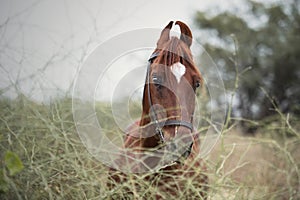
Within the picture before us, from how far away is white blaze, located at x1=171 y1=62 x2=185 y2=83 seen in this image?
229cm

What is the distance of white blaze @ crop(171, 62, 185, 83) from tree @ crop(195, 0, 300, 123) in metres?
9.95

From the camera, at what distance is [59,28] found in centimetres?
268

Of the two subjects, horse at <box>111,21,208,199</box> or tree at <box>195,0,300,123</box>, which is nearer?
horse at <box>111,21,208,199</box>

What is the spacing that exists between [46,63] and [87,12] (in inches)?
17.8

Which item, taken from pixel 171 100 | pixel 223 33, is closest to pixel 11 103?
pixel 171 100

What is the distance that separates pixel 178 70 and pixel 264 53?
11.6 m

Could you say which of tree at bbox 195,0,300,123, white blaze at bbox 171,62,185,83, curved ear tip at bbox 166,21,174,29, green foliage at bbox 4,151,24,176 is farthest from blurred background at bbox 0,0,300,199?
tree at bbox 195,0,300,123

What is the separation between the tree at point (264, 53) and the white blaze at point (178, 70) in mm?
9947

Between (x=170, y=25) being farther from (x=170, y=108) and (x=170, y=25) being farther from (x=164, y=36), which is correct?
(x=170, y=108)

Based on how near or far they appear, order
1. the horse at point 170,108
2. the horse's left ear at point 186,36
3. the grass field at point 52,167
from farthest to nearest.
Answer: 1. the horse's left ear at point 186,36
2. the horse at point 170,108
3. the grass field at point 52,167

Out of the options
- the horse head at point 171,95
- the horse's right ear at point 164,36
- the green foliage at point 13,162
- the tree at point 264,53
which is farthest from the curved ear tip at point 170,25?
the tree at point 264,53

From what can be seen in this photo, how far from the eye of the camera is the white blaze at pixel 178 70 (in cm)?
229

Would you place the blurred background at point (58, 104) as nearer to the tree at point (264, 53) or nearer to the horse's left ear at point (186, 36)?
the horse's left ear at point (186, 36)

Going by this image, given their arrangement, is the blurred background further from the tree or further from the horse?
the tree
